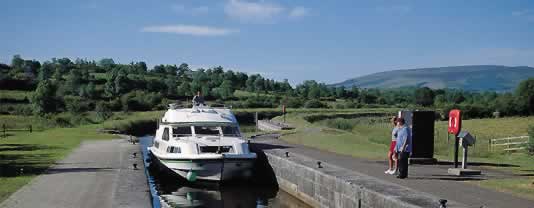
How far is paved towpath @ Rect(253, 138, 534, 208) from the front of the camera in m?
13.9

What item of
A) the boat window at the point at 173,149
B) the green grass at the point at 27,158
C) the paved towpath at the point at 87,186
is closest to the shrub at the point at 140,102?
the green grass at the point at 27,158

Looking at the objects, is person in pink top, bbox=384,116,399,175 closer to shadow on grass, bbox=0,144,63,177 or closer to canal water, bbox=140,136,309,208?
canal water, bbox=140,136,309,208

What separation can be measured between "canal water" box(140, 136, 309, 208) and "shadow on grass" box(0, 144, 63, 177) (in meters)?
4.13

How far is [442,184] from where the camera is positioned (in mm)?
16938

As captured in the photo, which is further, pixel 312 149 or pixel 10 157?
pixel 312 149

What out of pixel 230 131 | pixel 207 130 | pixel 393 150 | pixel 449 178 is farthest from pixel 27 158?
pixel 449 178

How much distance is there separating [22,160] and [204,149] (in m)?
7.41

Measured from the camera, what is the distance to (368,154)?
2720 centimetres

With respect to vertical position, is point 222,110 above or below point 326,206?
above

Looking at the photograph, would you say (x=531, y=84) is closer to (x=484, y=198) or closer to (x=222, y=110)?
(x=222, y=110)

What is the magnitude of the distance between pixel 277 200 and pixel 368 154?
7063 mm

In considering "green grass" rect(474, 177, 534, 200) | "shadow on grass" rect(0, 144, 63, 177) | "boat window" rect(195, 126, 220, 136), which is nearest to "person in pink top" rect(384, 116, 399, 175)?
"green grass" rect(474, 177, 534, 200)

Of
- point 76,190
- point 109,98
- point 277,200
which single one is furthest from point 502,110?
point 76,190

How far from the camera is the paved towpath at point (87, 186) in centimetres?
1508
